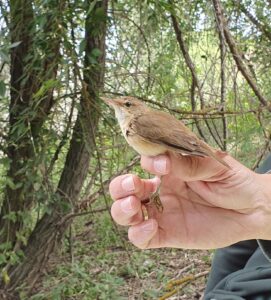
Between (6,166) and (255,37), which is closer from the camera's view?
(6,166)

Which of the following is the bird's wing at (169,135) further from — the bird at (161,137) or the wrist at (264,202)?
the wrist at (264,202)

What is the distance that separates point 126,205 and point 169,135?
0.17m

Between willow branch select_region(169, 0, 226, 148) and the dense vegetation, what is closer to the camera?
the dense vegetation

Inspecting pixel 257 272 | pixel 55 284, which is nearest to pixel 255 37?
pixel 55 284

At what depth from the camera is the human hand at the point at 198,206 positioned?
0.99 m

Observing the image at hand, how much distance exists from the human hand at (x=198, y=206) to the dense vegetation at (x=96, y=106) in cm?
72

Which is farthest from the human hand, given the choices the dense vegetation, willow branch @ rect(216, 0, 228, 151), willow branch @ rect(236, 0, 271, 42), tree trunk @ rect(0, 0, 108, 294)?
willow branch @ rect(236, 0, 271, 42)

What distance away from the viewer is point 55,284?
2670mm

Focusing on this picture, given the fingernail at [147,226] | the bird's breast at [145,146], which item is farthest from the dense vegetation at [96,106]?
the bird's breast at [145,146]

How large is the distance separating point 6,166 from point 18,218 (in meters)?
0.32

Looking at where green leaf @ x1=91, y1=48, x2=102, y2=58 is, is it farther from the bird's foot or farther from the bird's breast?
the bird's breast

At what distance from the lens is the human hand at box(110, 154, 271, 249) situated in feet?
3.26

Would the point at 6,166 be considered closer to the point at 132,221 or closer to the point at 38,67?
the point at 38,67

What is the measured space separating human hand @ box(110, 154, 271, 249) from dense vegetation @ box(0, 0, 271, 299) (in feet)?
2.38
